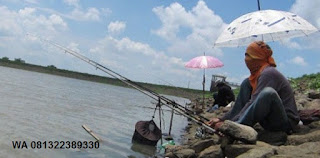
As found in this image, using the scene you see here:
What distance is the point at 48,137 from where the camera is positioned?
778cm

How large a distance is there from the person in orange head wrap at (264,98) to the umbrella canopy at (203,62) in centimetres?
743

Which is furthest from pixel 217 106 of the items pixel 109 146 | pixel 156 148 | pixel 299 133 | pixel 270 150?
pixel 270 150

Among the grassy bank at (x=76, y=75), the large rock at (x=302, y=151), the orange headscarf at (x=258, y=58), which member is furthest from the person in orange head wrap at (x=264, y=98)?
the grassy bank at (x=76, y=75)

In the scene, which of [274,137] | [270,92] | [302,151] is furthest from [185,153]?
[302,151]

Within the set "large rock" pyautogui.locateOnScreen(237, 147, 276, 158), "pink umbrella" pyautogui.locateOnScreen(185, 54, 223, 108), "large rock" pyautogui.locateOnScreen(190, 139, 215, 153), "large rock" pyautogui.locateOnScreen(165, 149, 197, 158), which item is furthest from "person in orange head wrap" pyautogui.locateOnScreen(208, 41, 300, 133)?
"pink umbrella" pyautogui.locateOnScreen(185, 54, 223, 108)

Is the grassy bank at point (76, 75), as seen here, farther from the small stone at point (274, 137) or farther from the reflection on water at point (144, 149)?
the small stone at point (274, 137)

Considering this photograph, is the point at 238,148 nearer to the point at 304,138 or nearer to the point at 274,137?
the point at 274,137

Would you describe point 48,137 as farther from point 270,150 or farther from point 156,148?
point 270,150

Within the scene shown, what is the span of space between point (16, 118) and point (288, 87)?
7.71 meters

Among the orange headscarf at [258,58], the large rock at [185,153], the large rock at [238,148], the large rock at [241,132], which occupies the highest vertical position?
the orange headscarf at [258,58]

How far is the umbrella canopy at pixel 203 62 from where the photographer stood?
41.4ft

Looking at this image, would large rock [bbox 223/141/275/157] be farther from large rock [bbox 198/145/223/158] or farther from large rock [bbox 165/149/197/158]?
large rock [bbox 165/149/197/158]

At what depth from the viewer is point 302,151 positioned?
12.9ft

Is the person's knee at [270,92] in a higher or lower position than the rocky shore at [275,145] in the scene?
higher
